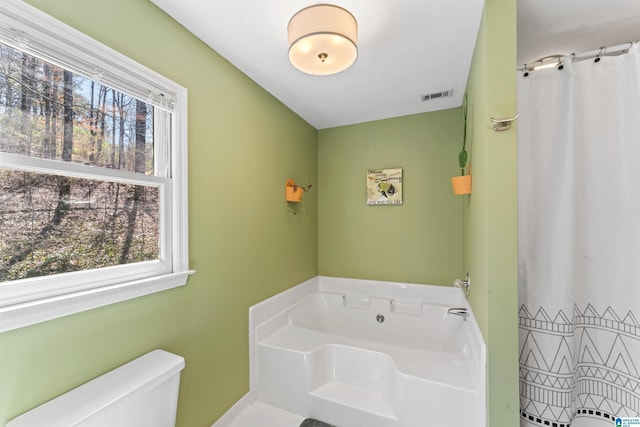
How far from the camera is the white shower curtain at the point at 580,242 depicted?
3.91ft

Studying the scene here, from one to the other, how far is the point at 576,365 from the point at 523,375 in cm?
24

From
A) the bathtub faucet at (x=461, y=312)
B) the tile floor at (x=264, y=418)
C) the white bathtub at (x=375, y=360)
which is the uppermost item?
the bathtub faucet at (x=461, y=312)

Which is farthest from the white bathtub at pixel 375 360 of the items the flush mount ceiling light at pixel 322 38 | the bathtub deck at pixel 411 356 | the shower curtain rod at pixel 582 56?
the flush mount ceiling light at pixel 322 38

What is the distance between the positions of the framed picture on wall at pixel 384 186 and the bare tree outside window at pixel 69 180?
77.0 inches

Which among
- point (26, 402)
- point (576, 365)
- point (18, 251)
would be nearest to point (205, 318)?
point (26, 402)

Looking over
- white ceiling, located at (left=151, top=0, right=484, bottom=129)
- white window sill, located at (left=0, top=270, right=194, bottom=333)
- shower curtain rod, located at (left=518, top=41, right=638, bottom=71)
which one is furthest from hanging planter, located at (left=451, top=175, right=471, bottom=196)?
white window sill, located at (left=0, top=270, right=194, bottom=333)

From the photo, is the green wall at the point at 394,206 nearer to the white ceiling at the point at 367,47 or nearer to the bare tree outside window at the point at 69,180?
the white ceiling at the point at 367,47

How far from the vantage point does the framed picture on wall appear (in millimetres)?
2641

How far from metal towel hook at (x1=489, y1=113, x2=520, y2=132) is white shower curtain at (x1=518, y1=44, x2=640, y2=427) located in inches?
9.1

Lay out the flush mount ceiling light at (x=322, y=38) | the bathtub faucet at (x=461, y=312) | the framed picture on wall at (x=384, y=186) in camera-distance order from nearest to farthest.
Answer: the flush mount ceiling light at (x=322, y=38) → the bathtub faucet at (x=461, y=312) → the framed picture on wall at (x=384, y=186)

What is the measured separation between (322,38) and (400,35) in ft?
1.77

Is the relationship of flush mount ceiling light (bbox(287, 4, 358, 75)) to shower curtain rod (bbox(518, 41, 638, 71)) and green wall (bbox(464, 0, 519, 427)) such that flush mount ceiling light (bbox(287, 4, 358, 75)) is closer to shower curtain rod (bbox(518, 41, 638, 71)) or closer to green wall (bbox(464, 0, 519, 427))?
green wall (bbox(464, 0, 519, 427))

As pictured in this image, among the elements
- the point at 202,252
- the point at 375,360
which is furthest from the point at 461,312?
the point at 202,252

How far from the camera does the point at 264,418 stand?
175 cm
